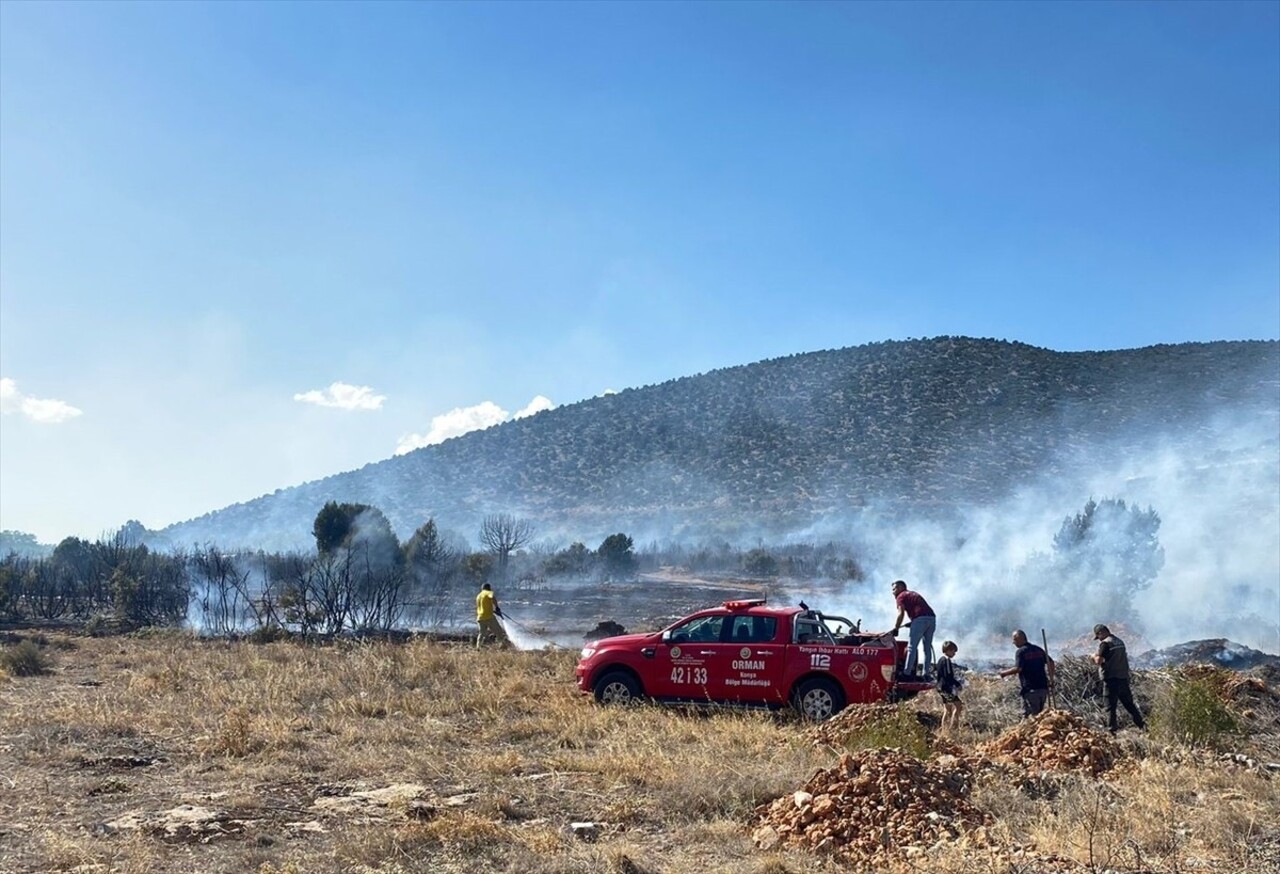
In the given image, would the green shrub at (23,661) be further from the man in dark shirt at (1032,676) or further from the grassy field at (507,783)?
the man in dark shirt at (1032,676)

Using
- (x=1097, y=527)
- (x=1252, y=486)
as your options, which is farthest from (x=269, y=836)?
(x=1252, y=486)

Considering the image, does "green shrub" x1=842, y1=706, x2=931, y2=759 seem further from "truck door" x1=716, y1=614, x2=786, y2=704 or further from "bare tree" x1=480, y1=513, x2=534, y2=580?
"bare tree" x1=480, y1=513, x2=534, y2=580

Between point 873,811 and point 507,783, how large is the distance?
11.1 feet

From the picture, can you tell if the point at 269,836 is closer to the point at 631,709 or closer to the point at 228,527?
the point at 631,709

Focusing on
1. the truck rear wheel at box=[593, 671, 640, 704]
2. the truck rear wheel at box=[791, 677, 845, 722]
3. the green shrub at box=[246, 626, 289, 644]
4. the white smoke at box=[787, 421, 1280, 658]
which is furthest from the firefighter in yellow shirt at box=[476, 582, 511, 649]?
the white smoke at box=[787, 421, 1280, 658]

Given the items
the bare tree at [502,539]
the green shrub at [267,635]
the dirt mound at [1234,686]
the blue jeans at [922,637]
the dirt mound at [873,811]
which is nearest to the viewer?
the dirt mound at [873,811]

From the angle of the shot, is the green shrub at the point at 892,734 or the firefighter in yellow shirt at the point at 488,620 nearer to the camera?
the green shrub at the point at 892,734

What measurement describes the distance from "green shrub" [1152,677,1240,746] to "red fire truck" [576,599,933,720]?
8.97ft

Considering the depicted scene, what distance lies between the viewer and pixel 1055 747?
918 centimetres

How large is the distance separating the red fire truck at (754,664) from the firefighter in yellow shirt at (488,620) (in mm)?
6096

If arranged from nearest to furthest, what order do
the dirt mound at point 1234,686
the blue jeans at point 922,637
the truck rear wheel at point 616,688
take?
the dirt mound at point 1234,686, the truck rear wheel at point 616,688, the blue jeans at point 922,637

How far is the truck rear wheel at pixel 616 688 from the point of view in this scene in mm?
12922

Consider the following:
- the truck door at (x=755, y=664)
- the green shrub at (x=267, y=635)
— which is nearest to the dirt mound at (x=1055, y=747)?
the truck door at (x=755, y=664)

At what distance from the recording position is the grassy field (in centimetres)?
644
